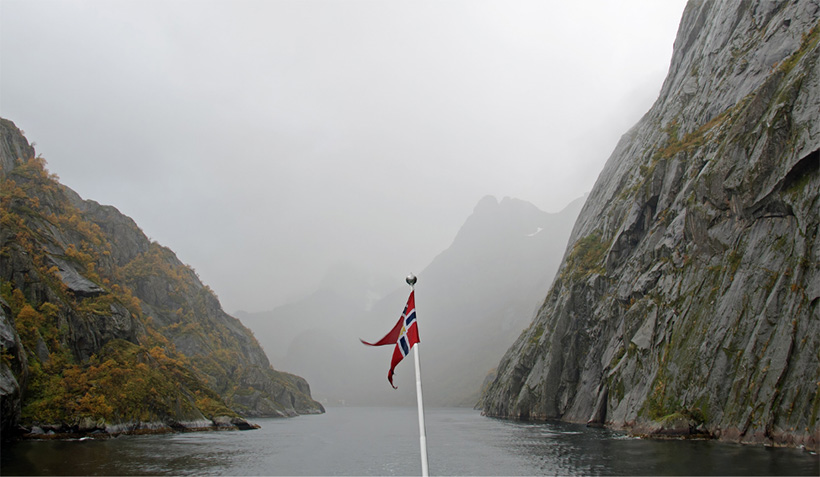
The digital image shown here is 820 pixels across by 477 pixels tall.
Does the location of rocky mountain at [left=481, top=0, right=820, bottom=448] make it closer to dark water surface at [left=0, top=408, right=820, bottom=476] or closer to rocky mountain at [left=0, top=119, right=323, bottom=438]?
dark water surface at [left=0, top=408, right=820, bottom=476]

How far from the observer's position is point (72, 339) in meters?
84.8

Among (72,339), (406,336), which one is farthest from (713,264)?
(72,339)

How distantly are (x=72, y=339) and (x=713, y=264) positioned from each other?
10106 cm

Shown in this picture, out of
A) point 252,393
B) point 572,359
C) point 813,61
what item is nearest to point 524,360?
point 572,359

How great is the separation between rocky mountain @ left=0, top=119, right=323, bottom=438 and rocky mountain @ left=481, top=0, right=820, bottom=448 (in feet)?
253

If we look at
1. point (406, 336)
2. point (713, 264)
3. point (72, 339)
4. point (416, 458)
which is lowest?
point (416, 458)

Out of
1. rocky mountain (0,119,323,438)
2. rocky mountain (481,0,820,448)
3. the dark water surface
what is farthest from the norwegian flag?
rocky mountain (0,119,323,438)

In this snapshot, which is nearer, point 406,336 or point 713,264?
point 406,336

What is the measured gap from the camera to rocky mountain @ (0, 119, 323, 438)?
7025 cm

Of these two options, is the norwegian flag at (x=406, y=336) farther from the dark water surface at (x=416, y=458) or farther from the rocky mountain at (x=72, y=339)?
the rocky mountain at (x=72, y=339)

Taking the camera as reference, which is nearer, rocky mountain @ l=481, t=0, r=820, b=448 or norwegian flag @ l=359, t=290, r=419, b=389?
norwegian flag @ l=359, t=290, r=419, b=389

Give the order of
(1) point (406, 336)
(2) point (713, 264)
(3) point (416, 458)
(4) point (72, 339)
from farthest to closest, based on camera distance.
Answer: (4) point (72, 339) → (2) point (713, 264) → (3) point (416, 458) → (1) point (406, 336)

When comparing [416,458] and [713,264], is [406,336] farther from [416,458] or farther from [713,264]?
[713,264]

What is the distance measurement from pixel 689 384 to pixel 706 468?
93.9ft
